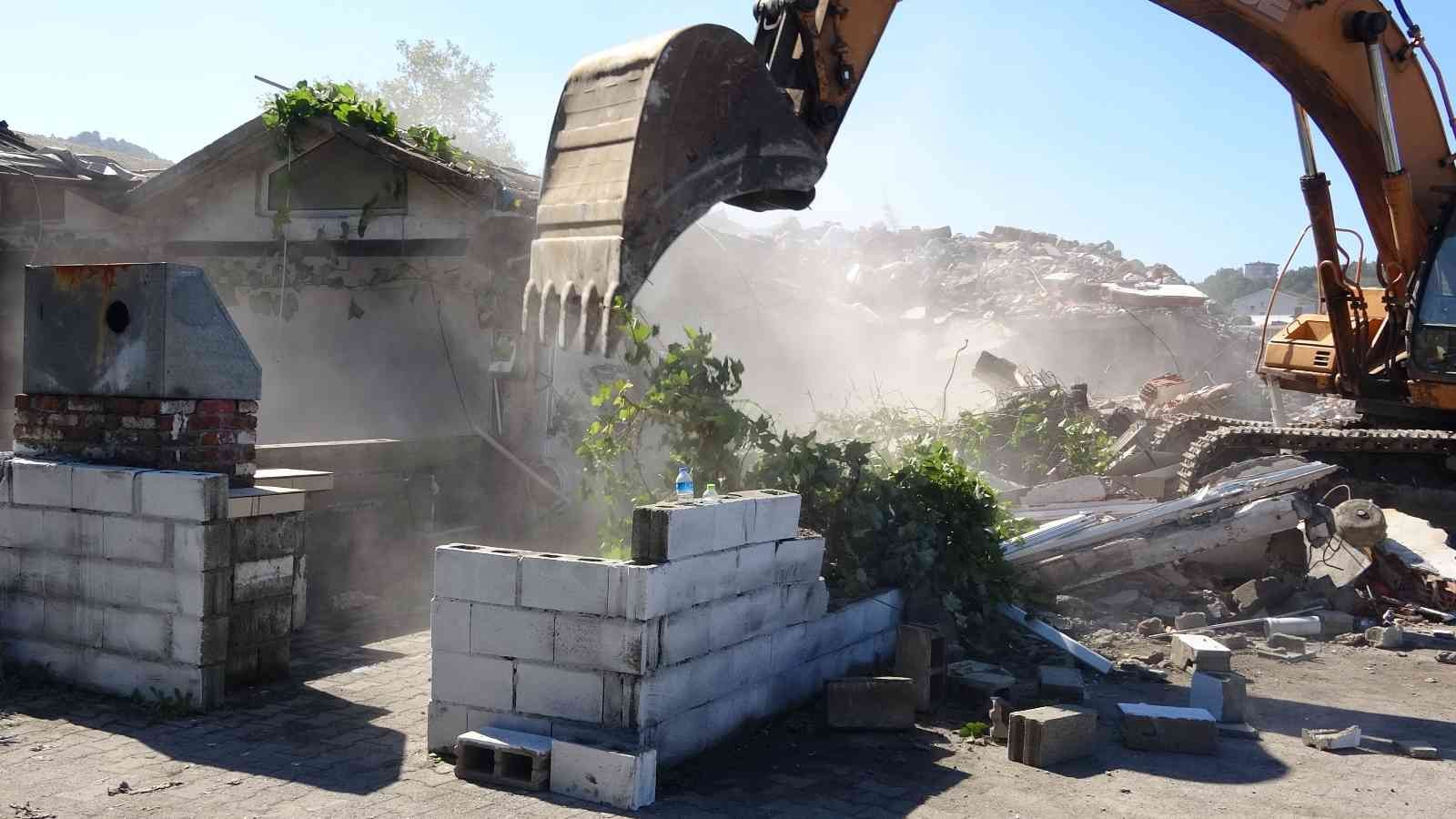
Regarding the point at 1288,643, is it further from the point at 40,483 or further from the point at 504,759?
the point at 40,483

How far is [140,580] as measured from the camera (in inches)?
237

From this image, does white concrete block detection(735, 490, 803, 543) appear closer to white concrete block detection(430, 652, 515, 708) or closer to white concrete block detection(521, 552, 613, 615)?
white concrete block detection(521, 552, 613, 615)

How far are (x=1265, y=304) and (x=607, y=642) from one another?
41.3m

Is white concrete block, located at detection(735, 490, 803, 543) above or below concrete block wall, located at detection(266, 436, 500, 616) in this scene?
above

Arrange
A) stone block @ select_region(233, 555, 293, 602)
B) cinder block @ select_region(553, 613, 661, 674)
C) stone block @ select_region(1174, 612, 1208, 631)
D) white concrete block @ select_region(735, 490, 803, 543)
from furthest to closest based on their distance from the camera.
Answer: stone block @ select_region(1174, 612, 1208, 631), stone block @ select_region(233, 555, 293, 602), white concrete block @ select_region(735, 490, 803, 543), cinder block @ select_region(553, 613, 661, 674)

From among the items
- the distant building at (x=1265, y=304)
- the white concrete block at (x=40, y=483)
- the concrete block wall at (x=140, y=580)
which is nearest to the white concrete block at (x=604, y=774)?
the concrete block wall at (x=140, y=580)

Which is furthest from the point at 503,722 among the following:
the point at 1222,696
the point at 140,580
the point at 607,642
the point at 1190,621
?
the point at 1190,621

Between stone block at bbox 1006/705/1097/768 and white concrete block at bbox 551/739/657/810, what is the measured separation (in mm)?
1805

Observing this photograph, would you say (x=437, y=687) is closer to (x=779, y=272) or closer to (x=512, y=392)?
(x=512, y=392)

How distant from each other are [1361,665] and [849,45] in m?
5.28

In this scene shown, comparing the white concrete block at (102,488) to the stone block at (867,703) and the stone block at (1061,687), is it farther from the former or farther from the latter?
the stone block at (1061,687)

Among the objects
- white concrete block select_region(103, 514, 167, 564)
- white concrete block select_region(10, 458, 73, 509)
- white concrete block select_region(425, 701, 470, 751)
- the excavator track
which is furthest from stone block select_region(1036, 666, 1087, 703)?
the excavator track

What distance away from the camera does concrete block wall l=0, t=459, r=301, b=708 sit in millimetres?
5895

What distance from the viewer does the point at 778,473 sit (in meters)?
7.35
